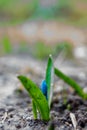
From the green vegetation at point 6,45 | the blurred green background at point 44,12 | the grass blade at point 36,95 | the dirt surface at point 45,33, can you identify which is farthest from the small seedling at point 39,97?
the blurred green background at point 44,12

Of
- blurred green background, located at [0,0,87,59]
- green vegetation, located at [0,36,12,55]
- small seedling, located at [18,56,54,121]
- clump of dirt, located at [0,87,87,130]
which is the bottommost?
clump of dirt, located at [0,87,87,130]

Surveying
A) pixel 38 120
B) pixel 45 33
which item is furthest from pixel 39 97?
pixel 45 33

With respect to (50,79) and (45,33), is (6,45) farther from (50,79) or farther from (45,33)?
(45,33)

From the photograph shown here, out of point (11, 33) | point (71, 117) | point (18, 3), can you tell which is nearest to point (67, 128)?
point (71, 117)

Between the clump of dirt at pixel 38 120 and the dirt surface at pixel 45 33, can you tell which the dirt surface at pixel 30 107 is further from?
the dirt surface at pixel 45 33

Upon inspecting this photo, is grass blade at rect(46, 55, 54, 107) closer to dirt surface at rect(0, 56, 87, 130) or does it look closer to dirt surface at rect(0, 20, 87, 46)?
dirt surface at rect(0, 56, 87, 130)

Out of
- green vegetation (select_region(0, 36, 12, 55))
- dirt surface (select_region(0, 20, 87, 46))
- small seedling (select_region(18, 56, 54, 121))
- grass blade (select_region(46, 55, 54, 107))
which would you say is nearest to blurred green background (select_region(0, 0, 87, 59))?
dirt surface (select_region(0, 20, 87, 46))

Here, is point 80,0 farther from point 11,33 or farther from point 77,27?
point 11,33
